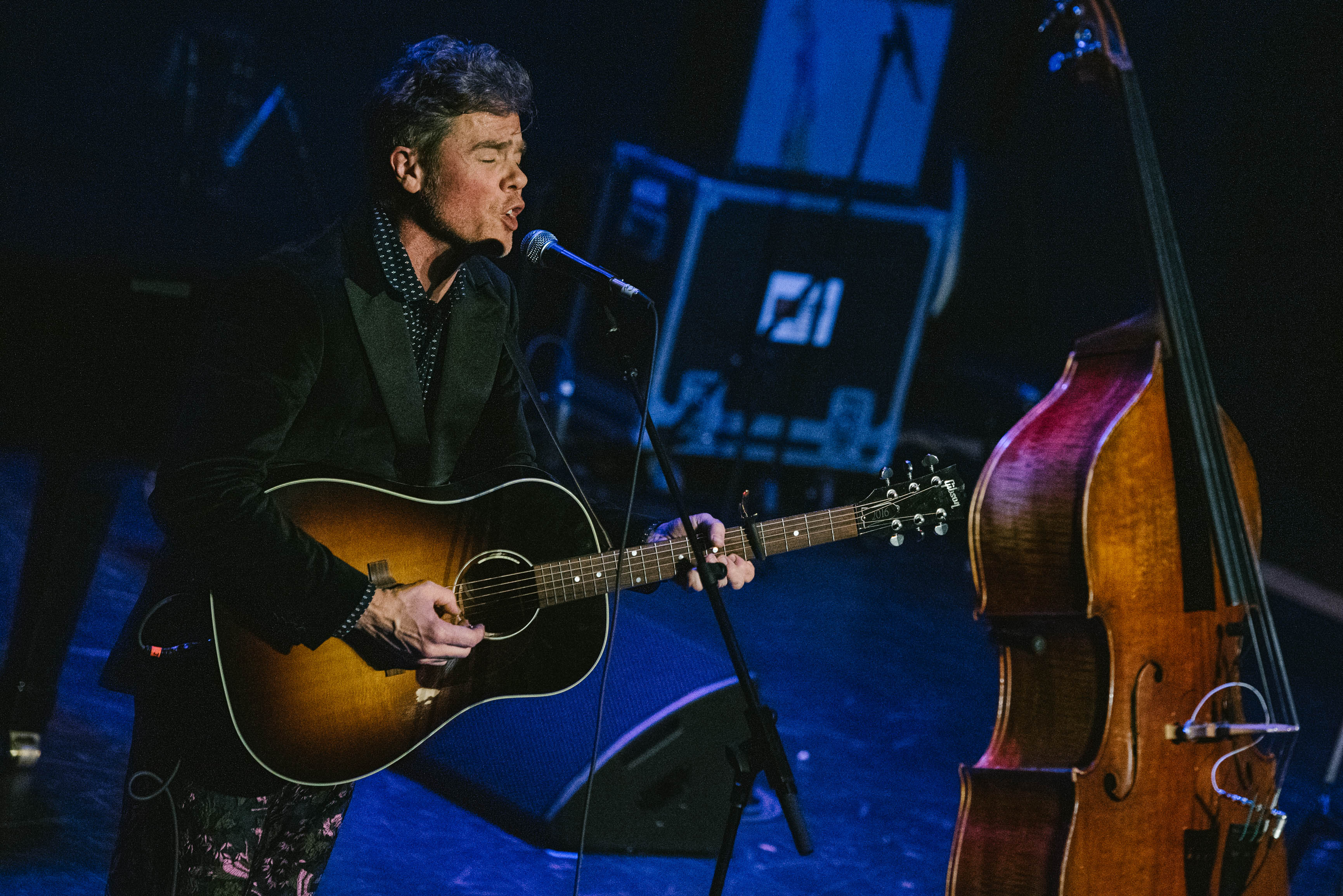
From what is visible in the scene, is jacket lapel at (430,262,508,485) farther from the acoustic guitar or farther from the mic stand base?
the mic stand base

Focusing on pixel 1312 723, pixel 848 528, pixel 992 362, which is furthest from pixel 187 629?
pixel 992 362

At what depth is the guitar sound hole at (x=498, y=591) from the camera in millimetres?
2547

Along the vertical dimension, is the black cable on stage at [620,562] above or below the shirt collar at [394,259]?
below

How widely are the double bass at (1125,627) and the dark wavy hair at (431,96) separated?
1281mm

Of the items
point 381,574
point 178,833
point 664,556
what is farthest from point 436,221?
point 178,833

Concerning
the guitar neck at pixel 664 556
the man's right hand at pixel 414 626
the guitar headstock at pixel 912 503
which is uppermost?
the guitar headstock at pixel 912 503

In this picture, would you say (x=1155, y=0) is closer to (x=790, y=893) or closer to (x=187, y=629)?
(x=790, y=893)

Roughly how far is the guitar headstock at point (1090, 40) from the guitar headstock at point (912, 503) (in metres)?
0.96

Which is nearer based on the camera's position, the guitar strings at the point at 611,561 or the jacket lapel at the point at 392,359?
the jacket lapel at the point at 392,359

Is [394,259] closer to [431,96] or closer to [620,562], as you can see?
[431,96]

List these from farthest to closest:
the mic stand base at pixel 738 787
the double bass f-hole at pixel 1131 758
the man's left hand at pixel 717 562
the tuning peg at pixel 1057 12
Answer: the tuning peg at pixel 1057 12
the double bass f-hole at pixel 1131 758
the man's left hand at pixel 717 562
the mic stand base at pixel 738 787

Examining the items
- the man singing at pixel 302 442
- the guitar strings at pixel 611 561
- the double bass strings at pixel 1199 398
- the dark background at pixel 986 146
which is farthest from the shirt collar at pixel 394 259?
the dark background at pixel 986 146

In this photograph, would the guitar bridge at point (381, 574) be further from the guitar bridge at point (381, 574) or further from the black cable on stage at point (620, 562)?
the black cable on stage at point (620, 562)

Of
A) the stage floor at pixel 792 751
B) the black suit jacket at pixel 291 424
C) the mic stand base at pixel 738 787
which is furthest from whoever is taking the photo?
the stage floor at pixel 792 751
